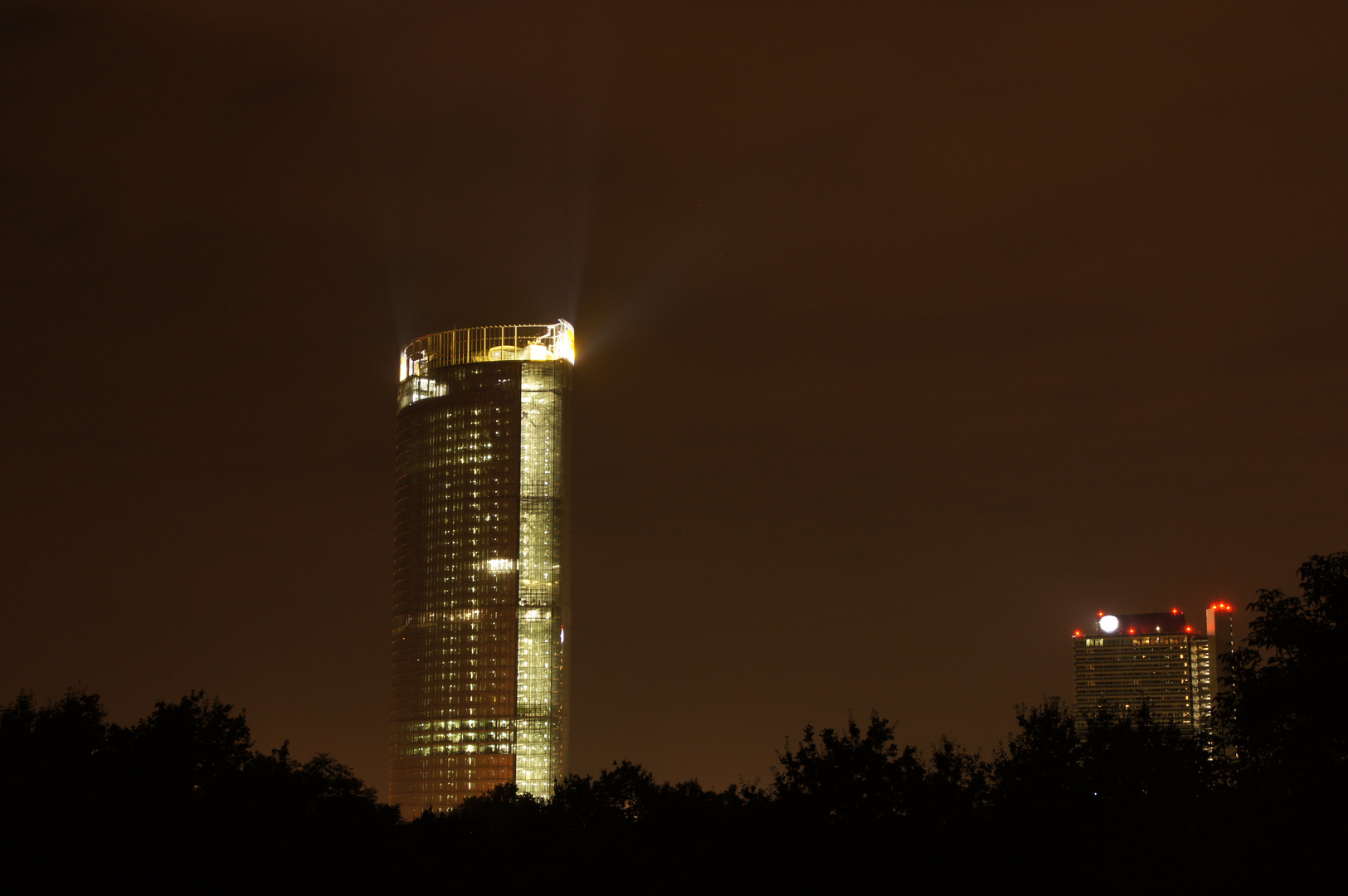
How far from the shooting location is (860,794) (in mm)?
48250

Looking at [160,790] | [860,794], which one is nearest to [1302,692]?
[860,794]

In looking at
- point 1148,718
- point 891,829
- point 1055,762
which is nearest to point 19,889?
point 891,829

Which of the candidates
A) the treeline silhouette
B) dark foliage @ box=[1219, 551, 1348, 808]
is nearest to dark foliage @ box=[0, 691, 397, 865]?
the treeline silhouette

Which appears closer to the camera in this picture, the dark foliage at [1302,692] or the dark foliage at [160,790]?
the dark foliage at [1302,692]

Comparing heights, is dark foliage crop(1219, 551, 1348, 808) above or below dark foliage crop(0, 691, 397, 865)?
above

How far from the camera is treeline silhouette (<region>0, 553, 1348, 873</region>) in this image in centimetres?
3547

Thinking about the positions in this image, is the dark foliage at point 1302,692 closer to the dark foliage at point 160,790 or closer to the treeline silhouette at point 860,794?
the treeline silhouette at point 860,794

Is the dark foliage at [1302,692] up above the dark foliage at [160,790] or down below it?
above

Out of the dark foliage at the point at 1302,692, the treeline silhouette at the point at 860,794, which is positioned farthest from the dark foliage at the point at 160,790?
the dark foliage at the point at 1302,692

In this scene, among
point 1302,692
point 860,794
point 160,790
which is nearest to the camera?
point 1302,692

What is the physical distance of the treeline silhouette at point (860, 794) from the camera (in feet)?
116

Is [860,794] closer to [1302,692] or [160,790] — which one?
[1302,692]

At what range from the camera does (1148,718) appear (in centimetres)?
6119

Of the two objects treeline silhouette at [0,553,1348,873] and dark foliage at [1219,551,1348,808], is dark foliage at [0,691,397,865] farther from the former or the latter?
dark foliage at [1219,551,1348,808]
